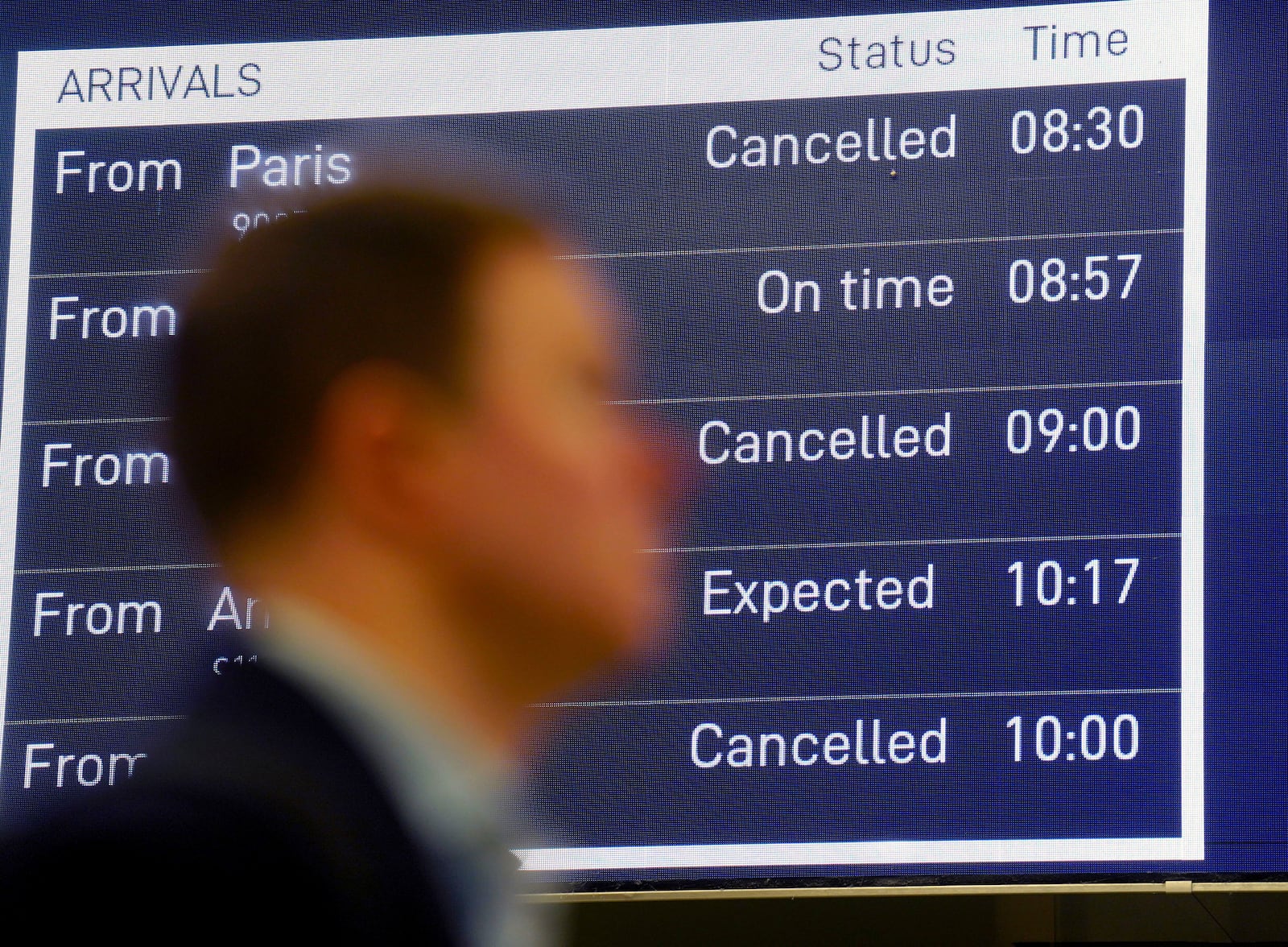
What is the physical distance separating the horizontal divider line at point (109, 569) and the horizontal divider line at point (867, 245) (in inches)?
17.2

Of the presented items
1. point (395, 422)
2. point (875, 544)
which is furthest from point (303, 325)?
point (875, 544)

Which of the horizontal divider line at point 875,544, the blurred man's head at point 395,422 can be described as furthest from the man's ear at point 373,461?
the horizontal divider line at point 875,544

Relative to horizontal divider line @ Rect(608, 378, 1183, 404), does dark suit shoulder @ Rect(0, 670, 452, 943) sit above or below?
below

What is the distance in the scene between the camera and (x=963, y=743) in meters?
1.72

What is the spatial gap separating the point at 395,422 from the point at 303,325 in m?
0.07

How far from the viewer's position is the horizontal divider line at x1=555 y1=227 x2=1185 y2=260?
5.96ft

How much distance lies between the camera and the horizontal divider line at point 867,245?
1815mm

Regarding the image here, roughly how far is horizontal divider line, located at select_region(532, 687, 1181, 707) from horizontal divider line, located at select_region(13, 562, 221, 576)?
34 cm

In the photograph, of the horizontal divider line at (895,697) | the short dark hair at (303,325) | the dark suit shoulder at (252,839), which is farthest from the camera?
the horizontal divider line at (895,697)

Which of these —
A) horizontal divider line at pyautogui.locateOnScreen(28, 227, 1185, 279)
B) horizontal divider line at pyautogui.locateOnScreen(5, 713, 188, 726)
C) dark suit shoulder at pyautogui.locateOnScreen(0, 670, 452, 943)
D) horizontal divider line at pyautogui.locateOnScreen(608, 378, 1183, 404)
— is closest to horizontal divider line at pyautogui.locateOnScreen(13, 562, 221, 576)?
horizontal divider line at pyautogui.locateOnScreen(5, 713, 188, 726)

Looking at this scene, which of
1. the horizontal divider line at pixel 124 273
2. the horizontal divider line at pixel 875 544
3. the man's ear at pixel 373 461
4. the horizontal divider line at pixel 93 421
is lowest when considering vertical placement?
the man's ear at pixel 373 461

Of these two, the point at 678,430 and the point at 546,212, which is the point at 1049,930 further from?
the point at 546,212

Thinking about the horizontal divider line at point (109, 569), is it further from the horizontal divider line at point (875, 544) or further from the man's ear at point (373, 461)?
the man's ear at point (373, 461)

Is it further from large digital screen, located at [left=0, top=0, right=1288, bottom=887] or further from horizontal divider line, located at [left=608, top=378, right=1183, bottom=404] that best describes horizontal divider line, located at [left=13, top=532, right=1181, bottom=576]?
horizontal divider line, located at [left=608, top=378, right=1183, bottom=404]
